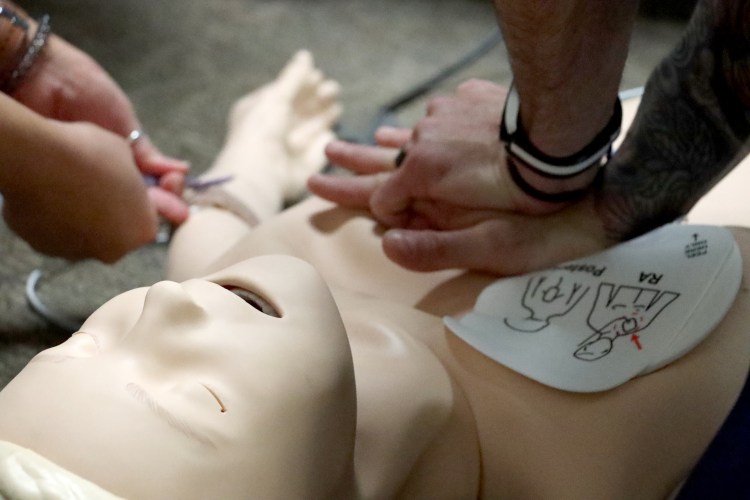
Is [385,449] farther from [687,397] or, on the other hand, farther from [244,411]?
[687,397]

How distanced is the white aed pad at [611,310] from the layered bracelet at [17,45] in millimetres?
592

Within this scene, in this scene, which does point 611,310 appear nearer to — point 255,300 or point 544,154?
point 544,154

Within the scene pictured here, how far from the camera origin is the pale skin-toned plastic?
0.45 metres

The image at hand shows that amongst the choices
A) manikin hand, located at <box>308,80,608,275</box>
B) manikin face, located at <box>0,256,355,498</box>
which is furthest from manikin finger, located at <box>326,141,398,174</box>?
manikin face, located at <box>0,256,355,498</box>

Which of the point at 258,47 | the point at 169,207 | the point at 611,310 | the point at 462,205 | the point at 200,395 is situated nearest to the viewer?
the point at 200,395

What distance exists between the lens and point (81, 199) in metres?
0.80

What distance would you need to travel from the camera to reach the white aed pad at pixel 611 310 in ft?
2.03

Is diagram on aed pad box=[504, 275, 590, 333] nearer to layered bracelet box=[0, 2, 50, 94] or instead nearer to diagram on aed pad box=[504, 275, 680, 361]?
diagram on aed pad box=[504, 275, 680, 361]

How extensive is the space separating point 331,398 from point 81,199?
450 millimetres

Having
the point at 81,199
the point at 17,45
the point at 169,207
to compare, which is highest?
the point at 17,45

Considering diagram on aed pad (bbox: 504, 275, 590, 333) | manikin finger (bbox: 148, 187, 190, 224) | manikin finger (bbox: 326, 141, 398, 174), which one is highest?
manikin finger (bbox: 326, 141, 398, 174)

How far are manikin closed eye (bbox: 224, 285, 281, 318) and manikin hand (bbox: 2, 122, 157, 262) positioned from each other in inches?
12.5

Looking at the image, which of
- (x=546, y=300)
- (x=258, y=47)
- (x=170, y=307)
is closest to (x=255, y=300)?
(x=170, y=307)

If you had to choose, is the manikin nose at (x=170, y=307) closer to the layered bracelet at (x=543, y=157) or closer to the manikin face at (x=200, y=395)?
the manikin face at (x=200, y=395)
